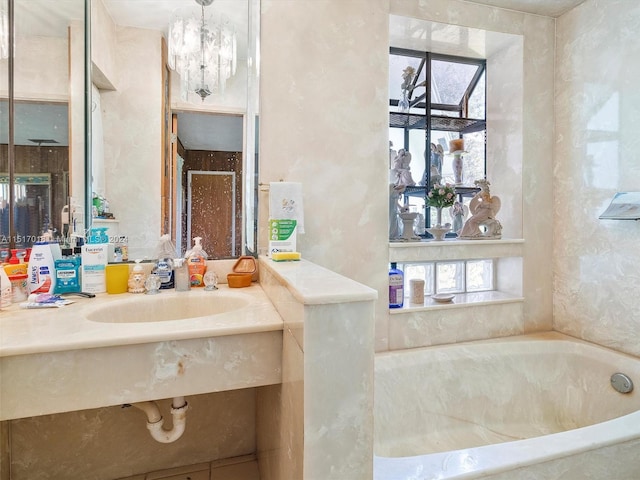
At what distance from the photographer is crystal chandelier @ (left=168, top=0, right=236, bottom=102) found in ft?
4.84

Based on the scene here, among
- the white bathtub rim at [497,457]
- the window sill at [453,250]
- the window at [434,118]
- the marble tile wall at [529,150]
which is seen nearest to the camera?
the white bathtub rim at [497,457]

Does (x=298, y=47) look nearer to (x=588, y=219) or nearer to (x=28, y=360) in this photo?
(x=28, y=360)

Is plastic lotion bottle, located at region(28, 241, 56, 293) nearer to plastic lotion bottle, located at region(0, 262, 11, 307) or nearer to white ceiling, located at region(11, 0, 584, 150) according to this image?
plastic lotion bottle, located at region(0, 262, 11, 307)

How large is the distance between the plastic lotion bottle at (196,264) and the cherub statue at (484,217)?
1436 mm

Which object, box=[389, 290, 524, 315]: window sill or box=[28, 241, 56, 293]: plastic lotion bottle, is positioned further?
box=[389, 290, 524, 315]: window sill

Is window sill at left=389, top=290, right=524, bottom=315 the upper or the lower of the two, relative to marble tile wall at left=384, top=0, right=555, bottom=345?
lower

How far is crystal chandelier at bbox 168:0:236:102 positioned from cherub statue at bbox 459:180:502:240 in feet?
4.78

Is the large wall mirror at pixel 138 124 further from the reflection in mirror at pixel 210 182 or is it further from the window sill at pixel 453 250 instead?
the window sill at pixel 453 250

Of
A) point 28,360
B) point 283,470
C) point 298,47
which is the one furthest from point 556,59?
point 28,360

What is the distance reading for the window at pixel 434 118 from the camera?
218 centimetres

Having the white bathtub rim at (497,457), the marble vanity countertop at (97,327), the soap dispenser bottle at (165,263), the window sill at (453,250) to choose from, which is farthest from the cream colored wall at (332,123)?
the white bathtub rim at (497,457)

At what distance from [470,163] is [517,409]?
1.49 meters

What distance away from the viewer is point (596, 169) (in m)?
1.85

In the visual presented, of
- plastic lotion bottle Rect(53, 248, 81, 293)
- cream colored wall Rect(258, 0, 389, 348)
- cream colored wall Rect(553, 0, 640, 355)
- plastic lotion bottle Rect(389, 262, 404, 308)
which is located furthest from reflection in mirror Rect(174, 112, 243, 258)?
cream colored wall Rect(553, 0, 640, 355)
